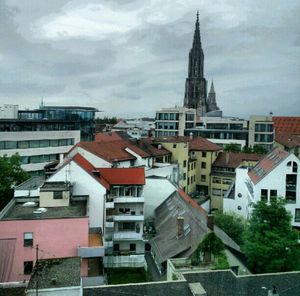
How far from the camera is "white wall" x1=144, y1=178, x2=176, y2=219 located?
134 feet

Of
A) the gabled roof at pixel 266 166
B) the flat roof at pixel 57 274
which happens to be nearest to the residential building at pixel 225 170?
the gabled roof at pixel 266 166

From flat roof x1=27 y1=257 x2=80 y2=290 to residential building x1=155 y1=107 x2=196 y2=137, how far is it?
75851 mm

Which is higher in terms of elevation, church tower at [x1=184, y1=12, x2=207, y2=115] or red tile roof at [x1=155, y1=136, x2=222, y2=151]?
church tower at [x1=184, y1=12, x2=207, y2=115]

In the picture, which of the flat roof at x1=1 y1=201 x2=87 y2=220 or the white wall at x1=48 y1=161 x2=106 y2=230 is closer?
the flat roof at x1=1 y1=201 x2=87 y2=220

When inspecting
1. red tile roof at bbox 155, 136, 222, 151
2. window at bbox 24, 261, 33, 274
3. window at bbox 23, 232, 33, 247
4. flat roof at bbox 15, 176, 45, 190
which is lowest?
window at bbox 24, 261, 33, 274


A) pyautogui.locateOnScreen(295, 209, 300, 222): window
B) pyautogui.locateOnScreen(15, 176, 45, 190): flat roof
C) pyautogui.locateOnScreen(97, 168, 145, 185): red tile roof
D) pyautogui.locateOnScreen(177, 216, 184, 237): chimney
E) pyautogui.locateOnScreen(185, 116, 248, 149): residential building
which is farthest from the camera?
pyautogui.locateOnScreen(185, 116, 248, 149): residential building

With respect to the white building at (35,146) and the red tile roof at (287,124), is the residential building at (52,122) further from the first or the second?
the red tile roof at (287,124)

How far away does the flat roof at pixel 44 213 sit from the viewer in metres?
26.1

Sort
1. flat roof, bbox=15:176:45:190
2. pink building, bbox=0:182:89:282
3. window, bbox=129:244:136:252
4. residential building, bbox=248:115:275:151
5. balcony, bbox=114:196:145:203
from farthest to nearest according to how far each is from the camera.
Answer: residential building, bbox=248:115:275:151, balcony, bbox=114:196:145:203, window, bbox=129:244:136:252, flat roof, bbox=15:176:45:190, pink building, bbox=0:182:89:282

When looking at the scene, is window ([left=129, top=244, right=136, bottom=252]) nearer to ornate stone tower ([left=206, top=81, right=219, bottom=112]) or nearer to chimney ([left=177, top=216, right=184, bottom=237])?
chimney ([left=177, top=216, right=184, bottom=237])

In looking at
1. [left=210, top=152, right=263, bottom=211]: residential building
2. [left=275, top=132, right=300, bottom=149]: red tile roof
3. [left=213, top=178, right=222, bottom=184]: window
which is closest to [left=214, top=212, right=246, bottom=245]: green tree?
[left=210, top=152, right=263, bottom=211]: residential building

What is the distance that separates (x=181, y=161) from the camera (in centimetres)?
5928

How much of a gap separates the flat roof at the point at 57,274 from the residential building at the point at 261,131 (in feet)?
229

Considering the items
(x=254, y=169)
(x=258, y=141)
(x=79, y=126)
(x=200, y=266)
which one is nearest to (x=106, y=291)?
(x=200, y=266)
